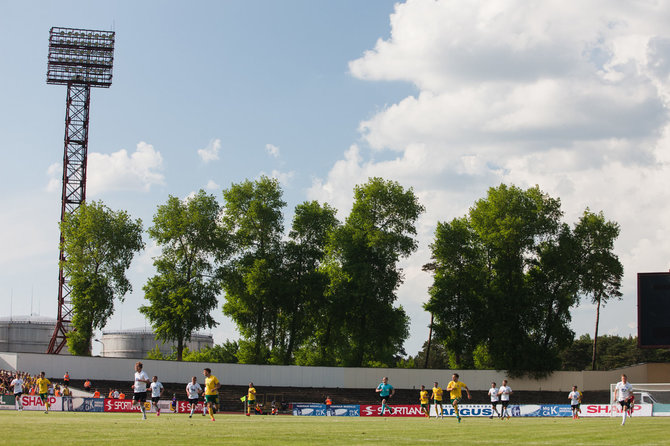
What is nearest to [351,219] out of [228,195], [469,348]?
[228,195]

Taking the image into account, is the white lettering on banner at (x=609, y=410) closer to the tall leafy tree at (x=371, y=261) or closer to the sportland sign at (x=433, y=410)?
the sportland sign at (x=433, y=410)

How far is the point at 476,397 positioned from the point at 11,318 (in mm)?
77034

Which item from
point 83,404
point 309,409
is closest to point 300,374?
point 309,409

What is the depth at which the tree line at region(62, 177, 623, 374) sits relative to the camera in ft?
251

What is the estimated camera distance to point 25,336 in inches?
4373

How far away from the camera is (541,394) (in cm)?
7750

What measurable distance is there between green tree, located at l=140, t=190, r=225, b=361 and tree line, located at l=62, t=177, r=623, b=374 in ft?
0.45

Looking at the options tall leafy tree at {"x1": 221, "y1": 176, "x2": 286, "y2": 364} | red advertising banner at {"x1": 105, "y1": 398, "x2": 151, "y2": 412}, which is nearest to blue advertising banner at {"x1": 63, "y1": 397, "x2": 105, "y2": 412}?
red advertising banner at {"x1": 105, "y1": 398, "x2": 151, "y2": 412}

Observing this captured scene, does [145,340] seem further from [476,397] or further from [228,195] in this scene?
[476,397]

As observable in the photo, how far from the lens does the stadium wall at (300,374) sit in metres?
66.0

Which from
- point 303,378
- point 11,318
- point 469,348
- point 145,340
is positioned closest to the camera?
point 303,378

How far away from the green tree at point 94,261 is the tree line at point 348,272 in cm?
12

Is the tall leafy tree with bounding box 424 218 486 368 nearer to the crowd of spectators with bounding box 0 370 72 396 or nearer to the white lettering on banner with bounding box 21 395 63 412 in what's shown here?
the crowd of spectators with bounding box 0 370 72 396

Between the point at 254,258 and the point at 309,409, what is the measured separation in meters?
23.6
